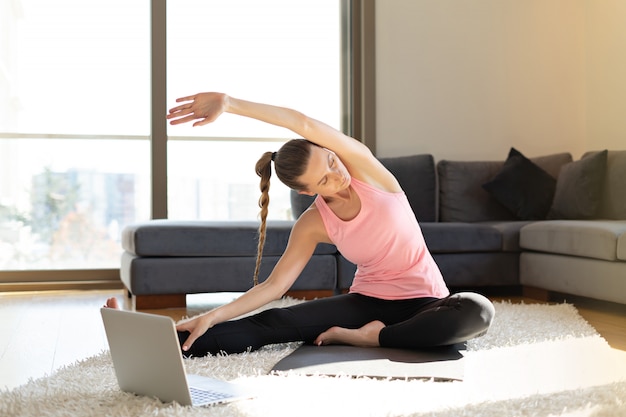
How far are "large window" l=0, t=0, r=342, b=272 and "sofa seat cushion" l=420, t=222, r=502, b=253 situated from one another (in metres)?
1.54

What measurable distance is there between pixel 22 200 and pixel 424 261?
12.0 ft

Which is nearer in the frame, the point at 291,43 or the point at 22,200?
the point at 22,200

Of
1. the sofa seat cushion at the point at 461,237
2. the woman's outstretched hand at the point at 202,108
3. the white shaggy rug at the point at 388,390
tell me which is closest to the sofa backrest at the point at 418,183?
the sofa seat cushion at the point at 461,237

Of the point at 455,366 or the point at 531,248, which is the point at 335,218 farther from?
the point at 531,248

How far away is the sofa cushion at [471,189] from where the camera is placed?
5566mm

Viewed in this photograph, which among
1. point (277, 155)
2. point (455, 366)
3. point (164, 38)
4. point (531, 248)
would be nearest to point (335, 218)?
point (277, 155)

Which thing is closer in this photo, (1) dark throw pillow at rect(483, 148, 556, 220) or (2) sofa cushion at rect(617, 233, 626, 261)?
(2) sofa cushion at rect(617, 233, 626, 261)

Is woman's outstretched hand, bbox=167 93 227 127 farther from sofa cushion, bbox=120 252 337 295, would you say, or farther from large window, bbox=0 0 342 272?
large window, bbox=0 0 342 272

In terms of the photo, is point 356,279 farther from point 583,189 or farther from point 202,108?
point 583,189

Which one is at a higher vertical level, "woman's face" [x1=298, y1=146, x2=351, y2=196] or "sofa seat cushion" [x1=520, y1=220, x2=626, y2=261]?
"woman's face" [x1=298, y1=146, x2=351, y2=196]

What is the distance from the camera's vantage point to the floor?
109 inches

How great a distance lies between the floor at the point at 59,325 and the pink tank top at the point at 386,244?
879 millimetres

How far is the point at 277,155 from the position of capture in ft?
8.45

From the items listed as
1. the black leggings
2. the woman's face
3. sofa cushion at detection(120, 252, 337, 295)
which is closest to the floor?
sofa cushion at detection(120, 252, 337, 295)
